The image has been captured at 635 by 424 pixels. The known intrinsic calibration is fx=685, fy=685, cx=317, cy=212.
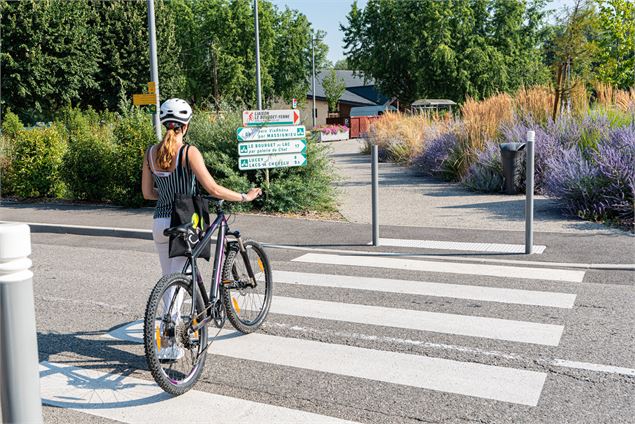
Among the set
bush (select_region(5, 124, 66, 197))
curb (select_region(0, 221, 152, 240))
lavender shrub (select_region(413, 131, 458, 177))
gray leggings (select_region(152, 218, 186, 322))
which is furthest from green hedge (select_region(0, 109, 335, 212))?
gray leggings (select_region(152, 218, 186, 322))

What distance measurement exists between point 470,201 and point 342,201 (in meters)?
2.59

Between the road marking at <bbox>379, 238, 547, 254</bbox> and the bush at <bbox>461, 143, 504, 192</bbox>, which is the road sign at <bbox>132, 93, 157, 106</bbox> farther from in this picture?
the road marking at <bbox>379, 238, 547, 254</bbox>

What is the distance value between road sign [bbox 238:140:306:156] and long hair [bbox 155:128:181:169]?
252 inches

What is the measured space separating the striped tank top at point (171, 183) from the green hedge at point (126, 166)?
7337mm

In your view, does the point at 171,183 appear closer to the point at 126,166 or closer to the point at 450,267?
the point at 450,267

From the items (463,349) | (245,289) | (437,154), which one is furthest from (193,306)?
(437,154)

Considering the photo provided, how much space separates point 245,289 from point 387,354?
1286 mm

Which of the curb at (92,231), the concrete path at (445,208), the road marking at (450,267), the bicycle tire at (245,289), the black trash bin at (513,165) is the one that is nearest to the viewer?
the bicycle tire at (245,289)

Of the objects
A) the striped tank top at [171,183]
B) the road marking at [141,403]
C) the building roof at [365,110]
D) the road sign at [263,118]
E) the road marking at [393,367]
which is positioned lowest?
the road marking at [141,403]

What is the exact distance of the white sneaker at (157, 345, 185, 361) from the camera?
4.36 m

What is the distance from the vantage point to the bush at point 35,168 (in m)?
15.5

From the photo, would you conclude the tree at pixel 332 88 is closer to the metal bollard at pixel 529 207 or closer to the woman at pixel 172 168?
the metal bollard at pixel 529 207

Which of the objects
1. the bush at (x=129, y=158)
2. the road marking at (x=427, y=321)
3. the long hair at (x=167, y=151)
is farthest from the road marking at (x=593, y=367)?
the bush at (x=129, y=158)

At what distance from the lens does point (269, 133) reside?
11.4 m
